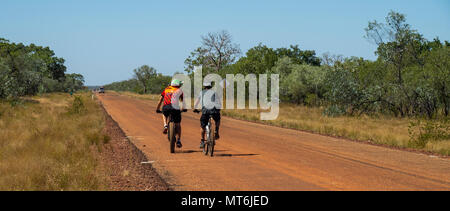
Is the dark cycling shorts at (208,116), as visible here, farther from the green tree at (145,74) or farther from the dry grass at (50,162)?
the green tree at (145,74)

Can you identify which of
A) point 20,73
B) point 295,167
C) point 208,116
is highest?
point 20,73

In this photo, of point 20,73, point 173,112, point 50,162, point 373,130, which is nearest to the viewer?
point 50,162

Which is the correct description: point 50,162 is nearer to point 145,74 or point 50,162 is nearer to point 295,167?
point 295,167

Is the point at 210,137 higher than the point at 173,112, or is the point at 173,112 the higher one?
the point at 173,112

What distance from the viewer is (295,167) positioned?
953 cm

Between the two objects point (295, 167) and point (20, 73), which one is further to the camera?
point (20, 73)

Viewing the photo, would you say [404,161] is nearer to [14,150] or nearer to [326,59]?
[14,150]

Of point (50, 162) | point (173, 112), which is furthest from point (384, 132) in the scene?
point (50, 162)

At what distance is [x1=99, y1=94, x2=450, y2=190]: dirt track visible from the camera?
761cm

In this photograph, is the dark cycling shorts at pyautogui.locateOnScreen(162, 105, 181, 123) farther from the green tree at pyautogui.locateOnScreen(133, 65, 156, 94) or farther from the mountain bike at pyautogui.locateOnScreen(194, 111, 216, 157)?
the green tree at pyautogui.locateOnScreen(133, 65, 156, 94)

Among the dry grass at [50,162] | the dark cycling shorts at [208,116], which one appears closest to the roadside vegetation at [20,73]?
the dry grass at [50,162]

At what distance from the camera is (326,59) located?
8519 cm
